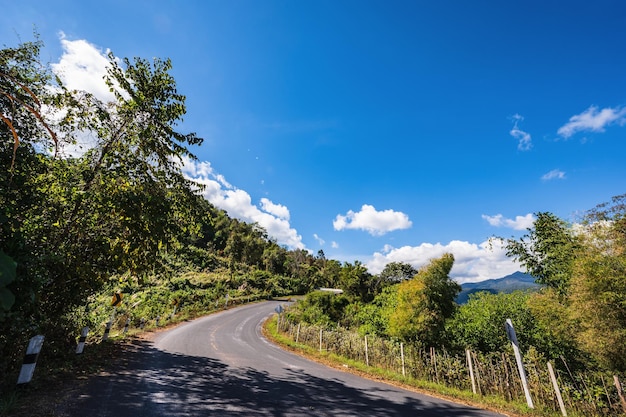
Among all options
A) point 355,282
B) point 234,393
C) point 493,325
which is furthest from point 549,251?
point 355,282

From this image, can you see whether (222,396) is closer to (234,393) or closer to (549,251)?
(234,393)

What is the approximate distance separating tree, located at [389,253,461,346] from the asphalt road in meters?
3.43

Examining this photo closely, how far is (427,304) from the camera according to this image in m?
11.2

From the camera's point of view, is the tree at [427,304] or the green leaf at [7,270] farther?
the tree at [427,304]

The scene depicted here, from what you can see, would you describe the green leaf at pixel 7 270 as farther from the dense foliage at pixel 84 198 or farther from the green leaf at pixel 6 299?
the dense foliage at pixel 84 198

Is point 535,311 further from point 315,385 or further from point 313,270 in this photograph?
point 313,270

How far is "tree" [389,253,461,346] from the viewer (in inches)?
439

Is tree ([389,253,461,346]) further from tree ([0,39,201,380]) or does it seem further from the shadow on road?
tree ([0,39,201,380])

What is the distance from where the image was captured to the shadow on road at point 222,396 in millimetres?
4672

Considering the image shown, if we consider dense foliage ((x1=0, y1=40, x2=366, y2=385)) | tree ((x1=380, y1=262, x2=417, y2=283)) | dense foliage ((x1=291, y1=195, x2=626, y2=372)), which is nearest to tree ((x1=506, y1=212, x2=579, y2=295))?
dense foliage ((x1=291, y1=195, x2=626, y2=372))

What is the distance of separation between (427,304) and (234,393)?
8199mm

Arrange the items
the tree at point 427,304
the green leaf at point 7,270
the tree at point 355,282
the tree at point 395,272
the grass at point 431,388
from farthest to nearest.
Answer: the tree at point 395,272, the tree at point 355,282, the tree at point 427,304, the grass at point 431,388, the green leaf at point 7,270

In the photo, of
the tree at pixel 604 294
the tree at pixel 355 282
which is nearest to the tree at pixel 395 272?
the tree at pixel 355 282

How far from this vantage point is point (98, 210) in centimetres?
659
